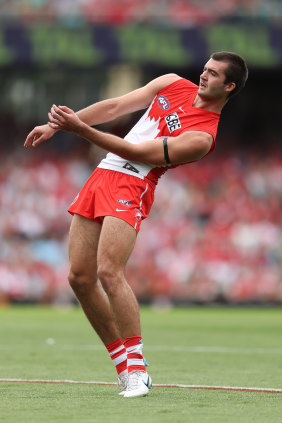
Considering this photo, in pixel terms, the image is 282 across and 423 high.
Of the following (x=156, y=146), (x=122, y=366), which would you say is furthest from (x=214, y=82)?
(x=122, y=366)

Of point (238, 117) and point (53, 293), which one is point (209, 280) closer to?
point (53, 293)

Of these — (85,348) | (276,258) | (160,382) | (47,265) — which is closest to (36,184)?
(47,265)

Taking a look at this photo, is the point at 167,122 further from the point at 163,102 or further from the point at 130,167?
the point at 130,167

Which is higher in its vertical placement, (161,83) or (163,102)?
(161,83)

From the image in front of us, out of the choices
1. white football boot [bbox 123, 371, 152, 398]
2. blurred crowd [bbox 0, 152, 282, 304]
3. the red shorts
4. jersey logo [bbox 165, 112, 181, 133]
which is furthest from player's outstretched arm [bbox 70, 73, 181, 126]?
blurred crowd [bbox 0, 152, 282, 304]

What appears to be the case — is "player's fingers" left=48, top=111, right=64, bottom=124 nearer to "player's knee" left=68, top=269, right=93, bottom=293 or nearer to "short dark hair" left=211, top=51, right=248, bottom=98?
"player's knee" left=68, top=269, right=93, bottom=293

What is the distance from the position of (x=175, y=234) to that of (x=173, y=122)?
15.7m

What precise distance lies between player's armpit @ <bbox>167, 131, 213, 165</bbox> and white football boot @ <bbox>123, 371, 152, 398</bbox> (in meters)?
1.54

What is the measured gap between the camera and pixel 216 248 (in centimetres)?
2197

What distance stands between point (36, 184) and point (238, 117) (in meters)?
6.94

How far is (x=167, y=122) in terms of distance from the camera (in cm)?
672

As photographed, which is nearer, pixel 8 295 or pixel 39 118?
pixel 8 295

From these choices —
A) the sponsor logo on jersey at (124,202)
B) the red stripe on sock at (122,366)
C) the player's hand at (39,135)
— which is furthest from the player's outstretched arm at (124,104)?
the red stripe on sock at (122,366)

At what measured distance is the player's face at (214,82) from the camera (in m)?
6.57
